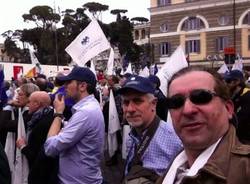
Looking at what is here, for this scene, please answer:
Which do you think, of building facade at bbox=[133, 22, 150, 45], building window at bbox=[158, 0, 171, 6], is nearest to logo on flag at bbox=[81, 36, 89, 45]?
building window at bbox=[158, 0, 171, 6]

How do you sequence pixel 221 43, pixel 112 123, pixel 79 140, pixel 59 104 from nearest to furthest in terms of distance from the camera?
pixel 79 140 < pixel 59 104 < pixel 112 123 < pixel 221 43

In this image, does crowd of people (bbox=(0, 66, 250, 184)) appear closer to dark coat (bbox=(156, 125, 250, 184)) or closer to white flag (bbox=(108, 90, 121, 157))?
dark coat (bbox=(156, 125, 250, 184))

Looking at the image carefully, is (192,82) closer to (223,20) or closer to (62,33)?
(223,20)

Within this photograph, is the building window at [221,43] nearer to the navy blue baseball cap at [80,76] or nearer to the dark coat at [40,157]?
the dark coat at [40,157]

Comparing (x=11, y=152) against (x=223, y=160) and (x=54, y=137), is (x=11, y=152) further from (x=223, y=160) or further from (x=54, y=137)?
(x=223, y=160)

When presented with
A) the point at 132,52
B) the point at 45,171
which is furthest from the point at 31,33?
the point at 45,171

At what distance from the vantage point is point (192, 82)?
1.99 m

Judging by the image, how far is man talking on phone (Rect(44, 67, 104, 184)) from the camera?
13.5ft

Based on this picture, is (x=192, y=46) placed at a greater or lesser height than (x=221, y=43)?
lesser

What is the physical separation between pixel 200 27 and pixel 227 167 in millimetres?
57931

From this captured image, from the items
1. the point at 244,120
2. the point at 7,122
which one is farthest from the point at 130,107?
the point at 244,120

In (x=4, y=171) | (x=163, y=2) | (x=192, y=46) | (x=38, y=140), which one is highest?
(x=163, y=2)

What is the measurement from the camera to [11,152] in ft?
17.7

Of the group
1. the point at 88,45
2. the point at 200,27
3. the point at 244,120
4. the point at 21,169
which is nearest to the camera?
the point at 21,169
